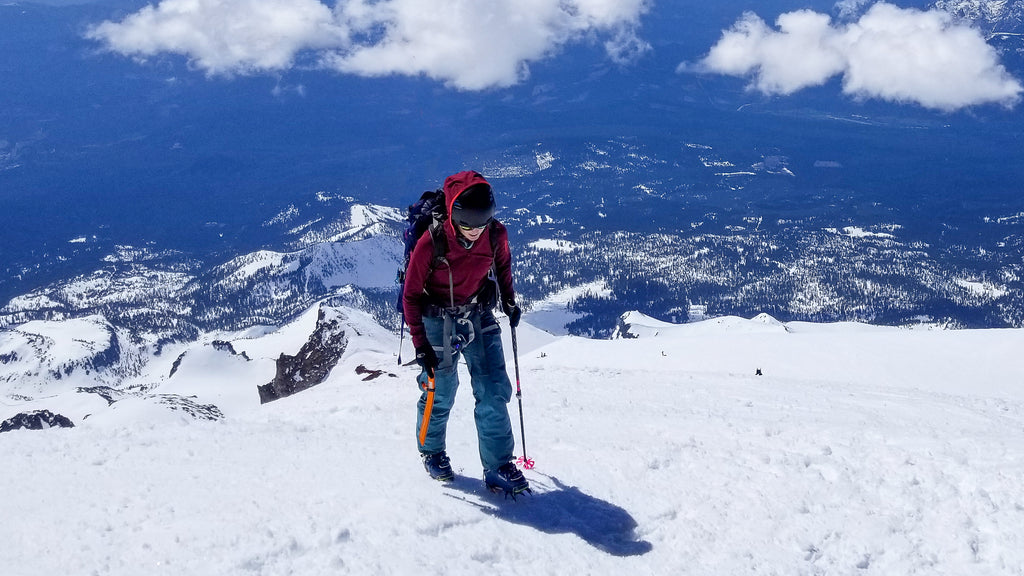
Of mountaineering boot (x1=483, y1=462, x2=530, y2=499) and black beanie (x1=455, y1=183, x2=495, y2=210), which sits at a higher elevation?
black beanie (x1=455, y1=183, x2=495, y2=210)

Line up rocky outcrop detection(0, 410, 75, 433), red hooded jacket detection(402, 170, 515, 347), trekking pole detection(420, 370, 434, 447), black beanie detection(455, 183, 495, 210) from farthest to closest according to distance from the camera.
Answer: rocky outcrop detection(0, 410, 75, 433) → trekking pole detection(420, 370, 434, 447) → red hooded jacket detection(402, 170, 515, 347) → black beanie detection(455, 183, 495, 210)

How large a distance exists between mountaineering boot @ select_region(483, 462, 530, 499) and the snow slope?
20cm

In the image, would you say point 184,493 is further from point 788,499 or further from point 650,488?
point 788,499

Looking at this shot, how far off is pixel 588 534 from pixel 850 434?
17.1 feet

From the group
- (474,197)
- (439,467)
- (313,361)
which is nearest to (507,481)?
(439,467)

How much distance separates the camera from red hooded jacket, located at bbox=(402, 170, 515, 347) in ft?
25.8

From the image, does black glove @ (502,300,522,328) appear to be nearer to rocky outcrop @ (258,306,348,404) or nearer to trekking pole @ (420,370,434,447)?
trekking pole @ (420,370,434,447)

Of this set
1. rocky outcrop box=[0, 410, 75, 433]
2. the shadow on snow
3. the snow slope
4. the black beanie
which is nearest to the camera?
the snow slope

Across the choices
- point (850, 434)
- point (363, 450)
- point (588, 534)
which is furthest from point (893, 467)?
point (363, 450)

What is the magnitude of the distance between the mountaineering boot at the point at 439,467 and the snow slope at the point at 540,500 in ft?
0.58

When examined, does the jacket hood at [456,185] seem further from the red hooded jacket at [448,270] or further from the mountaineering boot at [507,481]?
the mountaineering boot at [507,481]

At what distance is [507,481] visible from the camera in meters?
8.28

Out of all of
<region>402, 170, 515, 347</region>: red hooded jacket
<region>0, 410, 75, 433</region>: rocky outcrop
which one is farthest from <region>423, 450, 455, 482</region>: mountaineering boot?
<region>0, 410, 75, 433</region>: rocky outcrop

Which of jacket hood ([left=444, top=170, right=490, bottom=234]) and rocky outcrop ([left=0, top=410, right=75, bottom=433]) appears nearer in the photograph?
jacket hood ([left=444, top=170, right=490, bottom=234])
